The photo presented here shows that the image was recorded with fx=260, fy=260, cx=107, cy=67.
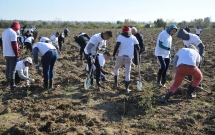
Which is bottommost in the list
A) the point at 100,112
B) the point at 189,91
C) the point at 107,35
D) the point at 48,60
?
the point at 100,112

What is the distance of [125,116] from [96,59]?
193 centimetres

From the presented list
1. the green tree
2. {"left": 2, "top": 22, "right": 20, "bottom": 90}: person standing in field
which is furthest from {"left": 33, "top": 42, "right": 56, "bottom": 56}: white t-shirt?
the green tree

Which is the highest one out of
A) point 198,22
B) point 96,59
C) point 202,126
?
point 198,22

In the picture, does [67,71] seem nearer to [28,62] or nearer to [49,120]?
[28,62]

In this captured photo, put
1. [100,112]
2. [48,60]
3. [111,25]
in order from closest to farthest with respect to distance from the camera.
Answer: [100,112] < [48,60] < [111,25]

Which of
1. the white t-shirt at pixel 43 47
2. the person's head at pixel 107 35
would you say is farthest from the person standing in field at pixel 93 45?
the white t-shirt at pixel 43 47

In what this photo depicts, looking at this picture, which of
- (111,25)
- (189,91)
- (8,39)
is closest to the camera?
(8,39)

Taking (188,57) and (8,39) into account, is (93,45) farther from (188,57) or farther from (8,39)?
(188,57)

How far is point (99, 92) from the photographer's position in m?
6.22

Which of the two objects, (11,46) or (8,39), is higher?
(8,39)

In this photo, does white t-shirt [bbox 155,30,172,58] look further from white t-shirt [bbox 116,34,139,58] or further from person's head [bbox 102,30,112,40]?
person's head [bbox 102,30,112,40]

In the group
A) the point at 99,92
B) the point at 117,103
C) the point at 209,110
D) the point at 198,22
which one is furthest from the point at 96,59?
the point at 198,22

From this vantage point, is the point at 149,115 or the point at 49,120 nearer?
the point at 49,120

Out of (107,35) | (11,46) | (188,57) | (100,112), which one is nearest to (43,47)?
(11,46)
